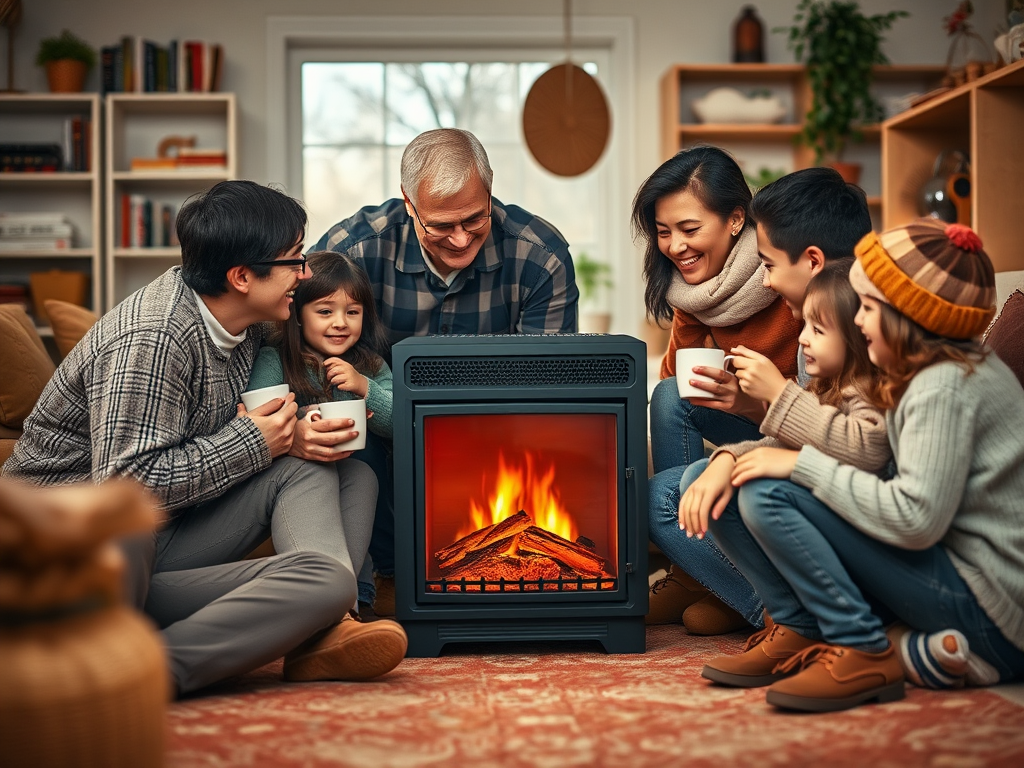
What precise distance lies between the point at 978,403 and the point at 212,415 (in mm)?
1294

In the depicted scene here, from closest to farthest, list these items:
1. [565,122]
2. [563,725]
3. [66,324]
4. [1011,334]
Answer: [563,725] < [1011,334] < [66,324] < [565,122]

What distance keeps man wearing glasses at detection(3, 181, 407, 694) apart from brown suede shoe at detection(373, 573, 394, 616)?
36cm

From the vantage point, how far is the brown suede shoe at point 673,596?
7.50 ft

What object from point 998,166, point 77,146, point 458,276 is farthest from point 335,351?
point 77,146

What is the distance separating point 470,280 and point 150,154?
10.2 feet

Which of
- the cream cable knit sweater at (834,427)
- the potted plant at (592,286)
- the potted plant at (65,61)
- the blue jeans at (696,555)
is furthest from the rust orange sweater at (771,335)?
the potted plant at (65,61)

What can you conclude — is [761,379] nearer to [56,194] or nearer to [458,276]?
[458,276]

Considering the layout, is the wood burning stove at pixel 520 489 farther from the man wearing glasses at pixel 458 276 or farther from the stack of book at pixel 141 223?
the stack of book at pixel 141 223

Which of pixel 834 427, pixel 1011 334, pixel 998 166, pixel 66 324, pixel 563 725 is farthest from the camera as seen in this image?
pixel 66 324

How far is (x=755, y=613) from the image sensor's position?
2084mm

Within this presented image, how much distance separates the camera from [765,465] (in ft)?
5.50

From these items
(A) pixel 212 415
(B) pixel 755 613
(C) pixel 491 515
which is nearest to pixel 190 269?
(A) pixel 212 415

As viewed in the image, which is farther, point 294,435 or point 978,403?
point 294,435

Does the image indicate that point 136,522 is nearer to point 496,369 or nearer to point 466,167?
point 496,369
